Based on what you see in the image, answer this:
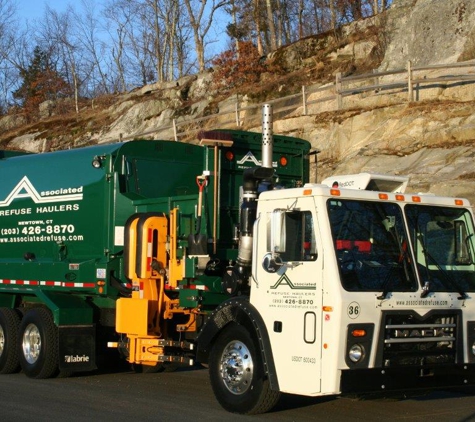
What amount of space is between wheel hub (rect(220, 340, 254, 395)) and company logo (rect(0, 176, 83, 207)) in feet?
13.1

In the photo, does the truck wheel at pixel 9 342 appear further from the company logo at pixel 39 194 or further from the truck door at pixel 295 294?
the truck door at pixel 295 294

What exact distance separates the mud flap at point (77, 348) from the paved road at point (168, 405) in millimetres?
258

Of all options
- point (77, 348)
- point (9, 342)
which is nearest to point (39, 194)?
point (9, 342)

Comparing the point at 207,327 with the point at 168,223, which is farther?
the point at 168,223

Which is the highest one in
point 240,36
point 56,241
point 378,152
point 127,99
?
point 240,36

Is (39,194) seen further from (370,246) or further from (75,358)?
(370,246)

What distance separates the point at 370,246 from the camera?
8.72 meters

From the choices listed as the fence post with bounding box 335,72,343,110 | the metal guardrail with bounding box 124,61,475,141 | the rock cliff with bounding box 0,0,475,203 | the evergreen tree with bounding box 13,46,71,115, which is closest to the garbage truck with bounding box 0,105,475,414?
the metal guardrail with bounding box 124,61,475,141

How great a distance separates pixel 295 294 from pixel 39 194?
19.3 feet

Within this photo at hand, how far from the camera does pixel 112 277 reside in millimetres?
11609

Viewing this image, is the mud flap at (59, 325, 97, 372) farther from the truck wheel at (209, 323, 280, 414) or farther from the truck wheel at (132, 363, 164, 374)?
the truck wheel at (209, 323, 280, 414)

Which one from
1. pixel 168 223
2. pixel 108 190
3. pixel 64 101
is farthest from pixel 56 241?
pixel 64 101

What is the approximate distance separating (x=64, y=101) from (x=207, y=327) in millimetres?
56129

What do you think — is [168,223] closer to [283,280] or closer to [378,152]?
[283,280]
